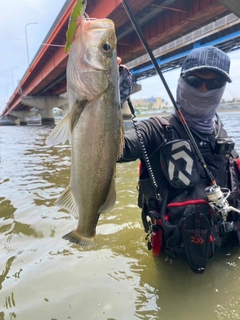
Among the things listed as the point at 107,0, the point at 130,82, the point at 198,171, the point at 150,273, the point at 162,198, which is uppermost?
the point at 107,0

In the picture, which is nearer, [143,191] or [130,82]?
[130,82]

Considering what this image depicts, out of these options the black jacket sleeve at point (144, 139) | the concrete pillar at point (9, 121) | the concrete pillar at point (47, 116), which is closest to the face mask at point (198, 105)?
the black jacket sleeve at point (144, 139)

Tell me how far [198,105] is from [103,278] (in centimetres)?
186

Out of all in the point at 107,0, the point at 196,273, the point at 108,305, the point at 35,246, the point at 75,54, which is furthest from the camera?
the point at 107,0

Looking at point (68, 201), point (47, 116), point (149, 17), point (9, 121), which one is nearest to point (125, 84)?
point (68, 201)

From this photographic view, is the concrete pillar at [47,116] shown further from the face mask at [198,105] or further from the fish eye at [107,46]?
the fish eye at [107,46]

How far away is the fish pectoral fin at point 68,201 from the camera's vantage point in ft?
6.74

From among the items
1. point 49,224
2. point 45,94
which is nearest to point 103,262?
point 49,224

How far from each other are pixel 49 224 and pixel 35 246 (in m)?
0.63

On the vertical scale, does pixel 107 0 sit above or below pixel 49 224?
above

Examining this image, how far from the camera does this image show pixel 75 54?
5.62 feet

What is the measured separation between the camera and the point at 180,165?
256 cm

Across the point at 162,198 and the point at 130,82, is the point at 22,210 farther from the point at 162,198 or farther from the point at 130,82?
the point at 130,82

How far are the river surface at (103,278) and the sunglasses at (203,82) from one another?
5.61ft
